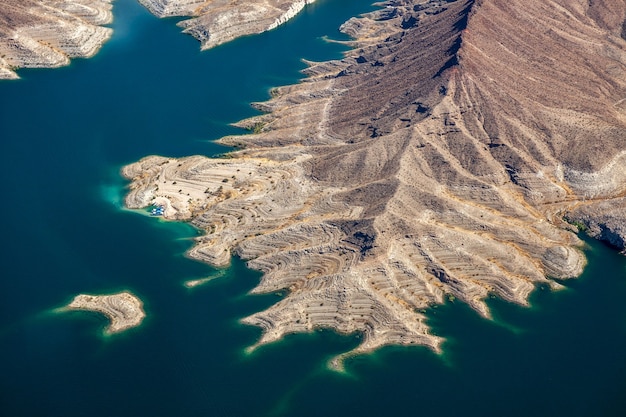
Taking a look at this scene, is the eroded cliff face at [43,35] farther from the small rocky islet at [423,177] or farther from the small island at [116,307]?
the small island at [116,307]

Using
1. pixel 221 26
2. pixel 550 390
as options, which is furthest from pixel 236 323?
pixel 221 26

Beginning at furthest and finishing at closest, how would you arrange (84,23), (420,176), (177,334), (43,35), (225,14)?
(225,14) → (84,23) → (43,35) → (420,176) → (177,334)

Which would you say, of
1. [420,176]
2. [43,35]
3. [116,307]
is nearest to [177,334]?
[116,307]

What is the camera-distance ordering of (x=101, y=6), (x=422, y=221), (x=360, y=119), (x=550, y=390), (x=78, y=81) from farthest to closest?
(x=101, y=6)
(x=78, y=81)
(x=360, y=119)
(x=422, y=221)
(x=550, y=390)

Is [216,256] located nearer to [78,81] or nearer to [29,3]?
[78,81]

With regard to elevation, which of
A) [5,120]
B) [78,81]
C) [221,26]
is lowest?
[5,120]

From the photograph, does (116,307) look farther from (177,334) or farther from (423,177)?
(423,177)

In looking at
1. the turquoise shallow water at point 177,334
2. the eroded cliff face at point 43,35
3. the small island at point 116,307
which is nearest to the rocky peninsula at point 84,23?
the eroded cliff face at point 43,35

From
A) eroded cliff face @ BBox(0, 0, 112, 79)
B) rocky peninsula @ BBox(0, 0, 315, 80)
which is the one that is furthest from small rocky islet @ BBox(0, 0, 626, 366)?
eroded cliff face @ BBox(0, 0, 112, 79)
